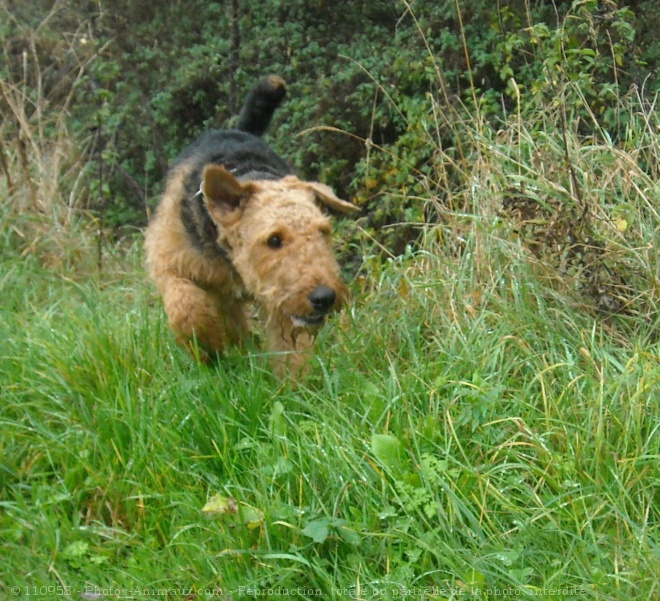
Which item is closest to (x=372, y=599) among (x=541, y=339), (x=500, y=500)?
(x=500, y=500)

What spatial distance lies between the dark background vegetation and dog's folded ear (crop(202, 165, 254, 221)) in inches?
43.0

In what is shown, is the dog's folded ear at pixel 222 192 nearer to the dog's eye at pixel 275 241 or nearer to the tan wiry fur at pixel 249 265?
the tan wiry fur at pixel 249 265

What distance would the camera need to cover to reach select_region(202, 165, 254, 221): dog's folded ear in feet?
13.3

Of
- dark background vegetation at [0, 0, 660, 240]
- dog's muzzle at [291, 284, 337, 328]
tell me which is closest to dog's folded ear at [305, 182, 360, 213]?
dark background vegetation at [0, 0, 660, 240]

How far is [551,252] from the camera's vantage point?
13.4 ft

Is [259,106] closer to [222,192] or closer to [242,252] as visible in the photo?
[222,192]

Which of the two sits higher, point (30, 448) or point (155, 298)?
point (30, 448)

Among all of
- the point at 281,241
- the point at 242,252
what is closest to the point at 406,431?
the point at 281,241

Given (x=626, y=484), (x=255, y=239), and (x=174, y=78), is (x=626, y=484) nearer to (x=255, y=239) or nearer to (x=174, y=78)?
(x=255, y=239)

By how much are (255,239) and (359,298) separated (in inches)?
33.8

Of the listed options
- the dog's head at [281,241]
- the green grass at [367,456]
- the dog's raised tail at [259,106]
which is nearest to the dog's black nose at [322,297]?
the dog's head at [281,241]

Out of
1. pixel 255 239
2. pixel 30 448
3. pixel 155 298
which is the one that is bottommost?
pixel 155 298

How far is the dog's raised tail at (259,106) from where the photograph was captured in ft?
17.8

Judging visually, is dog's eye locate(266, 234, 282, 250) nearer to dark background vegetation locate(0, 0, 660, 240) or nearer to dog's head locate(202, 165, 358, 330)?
dog's head locate(202, 165, 358, 330)
